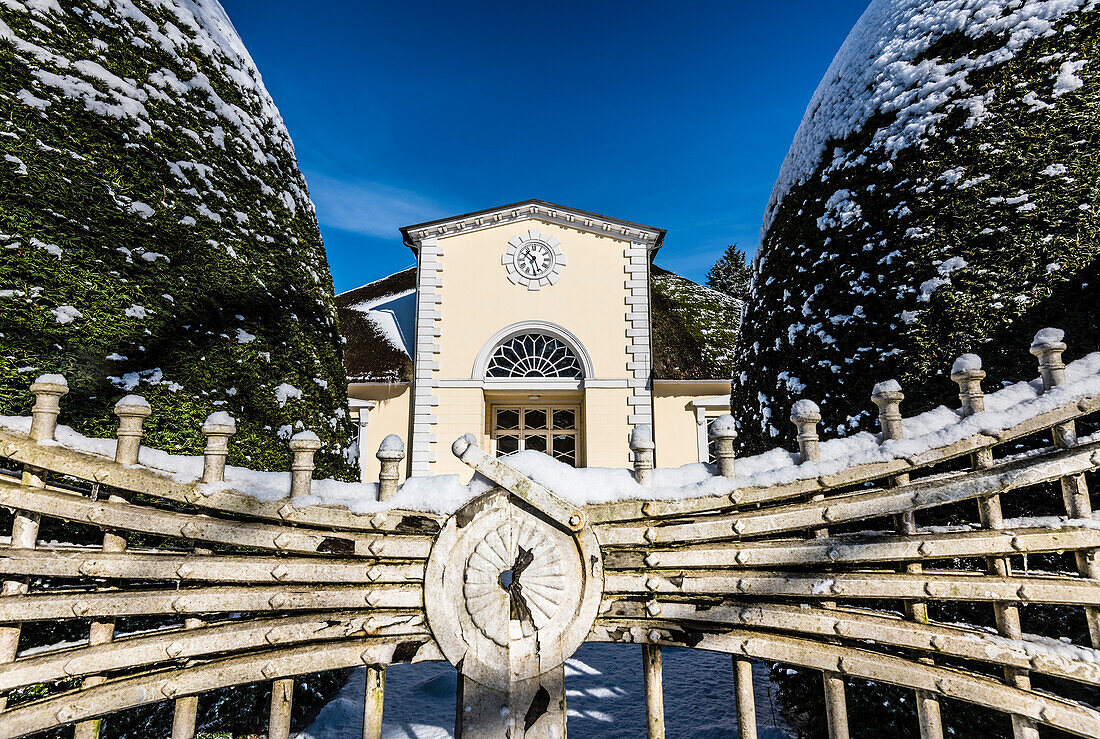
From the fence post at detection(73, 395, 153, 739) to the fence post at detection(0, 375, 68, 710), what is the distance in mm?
214

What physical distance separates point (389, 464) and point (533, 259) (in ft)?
33.3

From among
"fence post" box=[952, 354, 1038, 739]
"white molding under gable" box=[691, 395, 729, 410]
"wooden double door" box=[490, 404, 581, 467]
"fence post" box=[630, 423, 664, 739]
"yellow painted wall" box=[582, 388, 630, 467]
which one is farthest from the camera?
"wooden double door" box=[490, 404, 581, 467]

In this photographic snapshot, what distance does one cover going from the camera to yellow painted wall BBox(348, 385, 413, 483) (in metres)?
11.0

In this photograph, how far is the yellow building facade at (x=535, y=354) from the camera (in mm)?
10961

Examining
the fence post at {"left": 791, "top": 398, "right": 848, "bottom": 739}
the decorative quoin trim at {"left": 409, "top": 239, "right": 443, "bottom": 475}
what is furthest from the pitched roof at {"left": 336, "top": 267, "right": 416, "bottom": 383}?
the fence post at {"left": 791, "top": 398, "right": 848, "bottom": 739}

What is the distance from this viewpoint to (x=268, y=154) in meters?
3.65

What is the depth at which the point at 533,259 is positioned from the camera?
1175 centimetres

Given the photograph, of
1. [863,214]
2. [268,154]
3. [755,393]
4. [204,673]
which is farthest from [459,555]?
[268,154]

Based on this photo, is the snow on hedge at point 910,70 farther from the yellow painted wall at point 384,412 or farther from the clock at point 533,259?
the yellow painted wall at point 384,412

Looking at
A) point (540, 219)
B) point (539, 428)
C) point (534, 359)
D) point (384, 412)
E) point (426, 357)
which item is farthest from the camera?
point (540, 219)

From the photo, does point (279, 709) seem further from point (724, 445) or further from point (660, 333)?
point (660, 333)

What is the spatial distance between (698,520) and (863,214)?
2133 mm

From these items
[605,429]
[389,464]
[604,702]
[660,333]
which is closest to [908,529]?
[389,464]

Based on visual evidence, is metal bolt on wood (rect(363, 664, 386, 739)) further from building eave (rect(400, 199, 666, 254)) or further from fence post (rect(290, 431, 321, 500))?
building eave (rect(400, 199, 666, 254))
